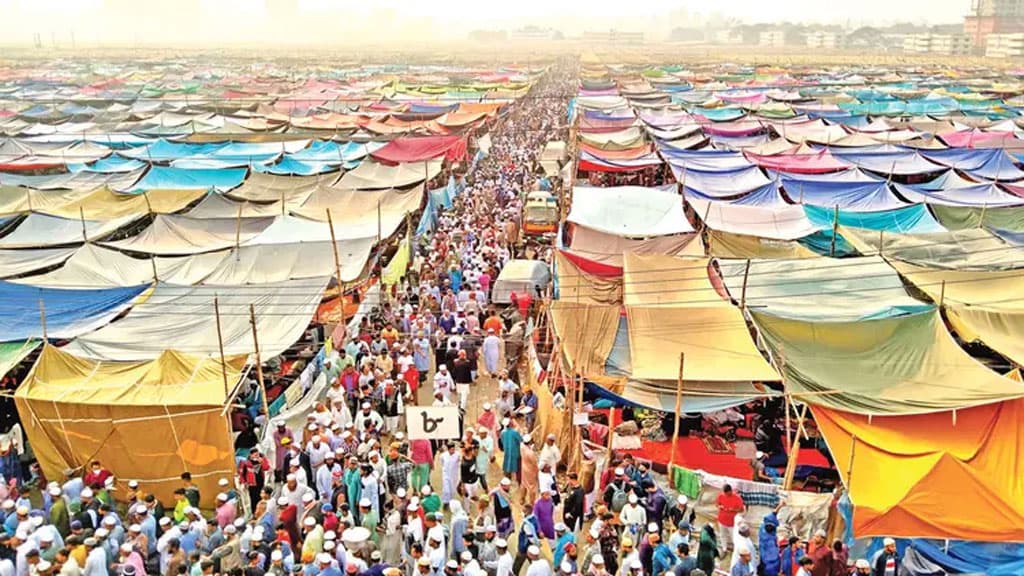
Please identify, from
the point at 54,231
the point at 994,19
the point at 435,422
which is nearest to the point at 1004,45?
the point at 994,19

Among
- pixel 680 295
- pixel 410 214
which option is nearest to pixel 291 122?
pixel 410 214

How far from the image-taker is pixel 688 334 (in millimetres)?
11117

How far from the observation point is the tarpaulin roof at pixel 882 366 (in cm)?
933

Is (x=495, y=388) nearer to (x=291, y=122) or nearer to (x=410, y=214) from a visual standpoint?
(x=410, y=214)

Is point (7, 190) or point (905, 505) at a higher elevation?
point (7, 190)

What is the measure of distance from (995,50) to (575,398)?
12147 cm

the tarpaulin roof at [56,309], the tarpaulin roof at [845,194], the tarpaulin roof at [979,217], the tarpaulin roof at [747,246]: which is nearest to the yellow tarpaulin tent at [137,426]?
the tarpaulin roof at [56,309]

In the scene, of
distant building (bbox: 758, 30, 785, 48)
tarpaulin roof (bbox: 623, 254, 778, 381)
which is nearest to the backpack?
tarpaulin roof (bbox: 623, 254, 778, 381)

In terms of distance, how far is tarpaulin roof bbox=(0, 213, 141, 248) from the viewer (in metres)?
16.3

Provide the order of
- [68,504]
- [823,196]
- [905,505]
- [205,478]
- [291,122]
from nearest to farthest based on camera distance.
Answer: [905,505] < [68,504] < [205,478] < [823,196] < [291,122]

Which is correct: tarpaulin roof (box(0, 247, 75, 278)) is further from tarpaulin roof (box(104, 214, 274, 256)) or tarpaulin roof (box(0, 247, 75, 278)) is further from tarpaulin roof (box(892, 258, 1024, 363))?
tarpaulin roof (box(892, 258, 1024, 363))

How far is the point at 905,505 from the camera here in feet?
26.7

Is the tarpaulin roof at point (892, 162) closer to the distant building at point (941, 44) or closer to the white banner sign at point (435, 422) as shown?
the white banner sign at point (435, 422)

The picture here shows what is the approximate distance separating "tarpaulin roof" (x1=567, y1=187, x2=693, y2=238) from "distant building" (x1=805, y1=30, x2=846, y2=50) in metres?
147
